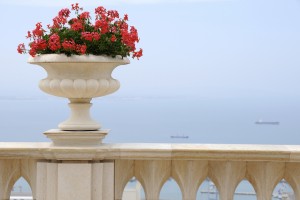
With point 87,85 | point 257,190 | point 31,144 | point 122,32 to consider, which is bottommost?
point 257,190

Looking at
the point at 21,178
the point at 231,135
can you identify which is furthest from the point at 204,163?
the point at 231,135

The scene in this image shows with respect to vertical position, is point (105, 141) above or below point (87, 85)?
below

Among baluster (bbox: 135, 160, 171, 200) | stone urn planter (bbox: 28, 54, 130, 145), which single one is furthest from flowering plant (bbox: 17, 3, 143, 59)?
baluster (bbox: 135, 160, 171, 200)

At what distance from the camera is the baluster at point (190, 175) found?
5.54m

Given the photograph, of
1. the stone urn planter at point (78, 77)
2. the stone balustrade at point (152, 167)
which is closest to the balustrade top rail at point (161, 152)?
the stone balustrade at point (152, 167)

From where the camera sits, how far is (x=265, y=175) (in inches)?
217

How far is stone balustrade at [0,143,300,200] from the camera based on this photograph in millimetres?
5453

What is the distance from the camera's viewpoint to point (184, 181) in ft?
18.3

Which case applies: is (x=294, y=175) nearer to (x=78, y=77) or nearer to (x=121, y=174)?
(x=121, y=174)

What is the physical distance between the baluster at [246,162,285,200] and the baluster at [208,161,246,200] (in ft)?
0.25

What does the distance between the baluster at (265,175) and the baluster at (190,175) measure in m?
0.35

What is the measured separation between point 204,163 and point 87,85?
105 centimetres

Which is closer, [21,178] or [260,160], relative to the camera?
[260,160]

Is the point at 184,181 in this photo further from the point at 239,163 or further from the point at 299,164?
the point at 299,164
